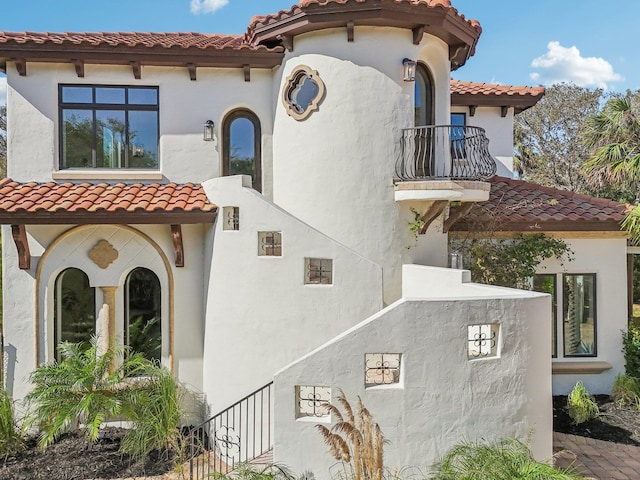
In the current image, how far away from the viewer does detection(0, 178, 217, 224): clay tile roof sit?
888 cm

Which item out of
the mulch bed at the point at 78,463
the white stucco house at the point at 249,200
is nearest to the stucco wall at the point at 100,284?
the white stucco house at the point at 249,200

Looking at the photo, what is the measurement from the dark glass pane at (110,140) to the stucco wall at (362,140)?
14.9 ft

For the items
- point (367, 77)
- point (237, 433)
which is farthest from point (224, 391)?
point (367, 77)

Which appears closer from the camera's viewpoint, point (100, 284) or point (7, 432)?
point (7, 432)

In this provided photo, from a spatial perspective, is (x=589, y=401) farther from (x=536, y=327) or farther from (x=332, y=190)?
(x=332, y=190)

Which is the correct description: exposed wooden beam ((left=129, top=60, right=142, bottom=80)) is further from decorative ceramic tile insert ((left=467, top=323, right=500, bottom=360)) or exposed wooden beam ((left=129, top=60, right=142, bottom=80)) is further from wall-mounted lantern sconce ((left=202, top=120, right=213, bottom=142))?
decorative ceramic tile insert ((left=467, top=323, right=500, bottom=360))

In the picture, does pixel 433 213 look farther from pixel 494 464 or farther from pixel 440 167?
pixel 494 464

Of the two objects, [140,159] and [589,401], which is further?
[140,159]

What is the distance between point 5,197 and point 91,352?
11.8 feet

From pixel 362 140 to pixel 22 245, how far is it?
723cm

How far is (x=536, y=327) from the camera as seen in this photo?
7062 mm

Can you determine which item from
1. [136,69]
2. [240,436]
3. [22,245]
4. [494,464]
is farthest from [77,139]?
[494,464]

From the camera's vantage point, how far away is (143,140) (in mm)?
10852

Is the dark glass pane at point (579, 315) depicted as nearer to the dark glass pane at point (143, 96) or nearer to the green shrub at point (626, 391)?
the green shrub at point (626, 391)
